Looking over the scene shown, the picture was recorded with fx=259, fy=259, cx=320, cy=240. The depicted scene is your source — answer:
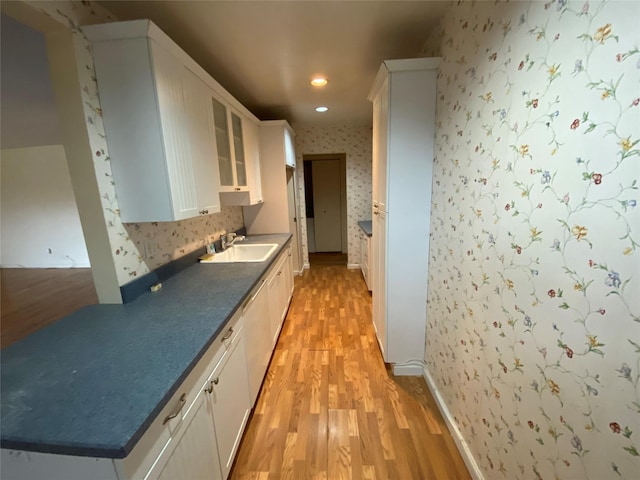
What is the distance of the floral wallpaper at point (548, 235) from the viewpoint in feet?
1.97

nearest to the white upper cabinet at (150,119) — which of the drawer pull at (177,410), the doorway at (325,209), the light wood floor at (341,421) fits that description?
the drawer pull at (177,410)

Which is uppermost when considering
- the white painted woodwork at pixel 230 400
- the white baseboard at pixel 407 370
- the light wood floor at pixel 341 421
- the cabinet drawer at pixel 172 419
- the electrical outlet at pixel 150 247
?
the electrical outlet at pixel 150 247

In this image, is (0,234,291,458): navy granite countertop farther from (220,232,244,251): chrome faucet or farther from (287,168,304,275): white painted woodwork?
(287,168,304,275): white painted woodwork

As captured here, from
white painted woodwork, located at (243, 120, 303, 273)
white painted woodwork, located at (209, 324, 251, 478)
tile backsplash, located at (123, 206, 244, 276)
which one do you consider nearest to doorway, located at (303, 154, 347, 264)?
white painted woodwork, located at (243, 120, 303, 273)

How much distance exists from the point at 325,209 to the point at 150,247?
439cm

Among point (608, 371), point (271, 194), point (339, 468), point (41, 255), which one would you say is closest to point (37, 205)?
point (41, 255)

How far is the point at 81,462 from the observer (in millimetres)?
680

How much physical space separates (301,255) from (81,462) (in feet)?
13.1

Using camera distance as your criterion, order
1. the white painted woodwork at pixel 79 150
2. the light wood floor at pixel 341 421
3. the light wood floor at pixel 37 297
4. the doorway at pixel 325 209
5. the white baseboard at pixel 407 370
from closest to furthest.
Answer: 1. the white painted woodwork at pixel 79 150
2. the light wood floor at pixel 341 421
3. the white baseboard at pixel 407 370
4. the light wood floor at pixel 37 297
5. the doorway at pixel 325 209

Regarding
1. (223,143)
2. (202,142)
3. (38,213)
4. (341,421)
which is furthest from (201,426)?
(38,213)

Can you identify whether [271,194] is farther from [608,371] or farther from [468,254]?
[608,371]

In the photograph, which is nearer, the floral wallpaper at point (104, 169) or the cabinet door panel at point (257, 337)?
the floral wallpaper at point (104, 169)

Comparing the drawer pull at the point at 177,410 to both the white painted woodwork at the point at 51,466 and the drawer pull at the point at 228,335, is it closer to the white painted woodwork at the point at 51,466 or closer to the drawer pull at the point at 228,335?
the white painted woodwork at the point at 51,466

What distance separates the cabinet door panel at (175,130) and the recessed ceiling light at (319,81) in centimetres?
128
